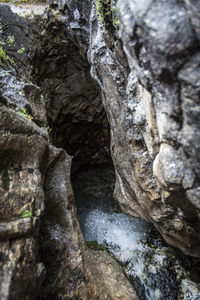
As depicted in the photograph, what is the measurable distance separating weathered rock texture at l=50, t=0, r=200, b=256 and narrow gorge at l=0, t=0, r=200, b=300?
2 cm

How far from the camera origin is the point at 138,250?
653 cm

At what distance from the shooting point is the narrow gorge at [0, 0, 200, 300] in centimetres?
240

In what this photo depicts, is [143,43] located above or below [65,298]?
above

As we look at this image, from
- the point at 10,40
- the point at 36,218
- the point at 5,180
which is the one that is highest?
the point at 10,40

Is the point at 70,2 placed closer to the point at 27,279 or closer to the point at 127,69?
the point at 127,69

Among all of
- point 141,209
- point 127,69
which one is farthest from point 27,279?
point 127,69

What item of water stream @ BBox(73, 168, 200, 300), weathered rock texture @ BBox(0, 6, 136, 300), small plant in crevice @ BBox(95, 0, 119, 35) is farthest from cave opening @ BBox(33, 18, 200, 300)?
small plant in crevice @ BBox(95, 0, 119, 35)

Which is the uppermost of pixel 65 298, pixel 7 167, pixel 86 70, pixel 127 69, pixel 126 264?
pixel 86 70

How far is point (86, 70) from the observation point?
33.0ft

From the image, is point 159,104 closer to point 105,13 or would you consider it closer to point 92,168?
point 105,13

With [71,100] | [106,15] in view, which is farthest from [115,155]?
[71,100]

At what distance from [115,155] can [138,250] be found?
3.30m

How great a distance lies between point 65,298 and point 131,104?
14.3 feet

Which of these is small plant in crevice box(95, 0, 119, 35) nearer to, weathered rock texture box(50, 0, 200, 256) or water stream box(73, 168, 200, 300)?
weathered rock texture box(50, 0, 200, 256)
